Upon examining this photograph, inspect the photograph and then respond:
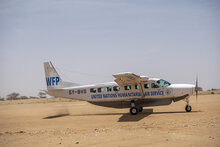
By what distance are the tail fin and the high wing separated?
5.87 m

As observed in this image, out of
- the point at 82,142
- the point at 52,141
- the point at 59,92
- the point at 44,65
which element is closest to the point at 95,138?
the point at 82,142

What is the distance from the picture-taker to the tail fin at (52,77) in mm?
Answer: 19406

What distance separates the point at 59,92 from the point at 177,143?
13.9 m

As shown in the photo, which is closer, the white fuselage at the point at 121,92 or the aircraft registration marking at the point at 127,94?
the white fuselage at the point at 121,92

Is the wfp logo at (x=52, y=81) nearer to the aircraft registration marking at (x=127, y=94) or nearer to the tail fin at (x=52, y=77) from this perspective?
the tail fin at (x=52, y=77)

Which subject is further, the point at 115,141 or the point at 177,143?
the point at 115,141

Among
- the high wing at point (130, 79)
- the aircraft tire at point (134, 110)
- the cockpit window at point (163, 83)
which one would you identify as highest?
the high wing at point (130, 79)

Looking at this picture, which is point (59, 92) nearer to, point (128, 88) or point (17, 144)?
point (128, 88)

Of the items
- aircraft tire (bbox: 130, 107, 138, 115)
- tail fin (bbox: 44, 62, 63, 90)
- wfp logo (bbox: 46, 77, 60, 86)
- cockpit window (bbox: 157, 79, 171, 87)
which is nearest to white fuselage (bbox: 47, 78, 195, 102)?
cockpit window (bbox: 157, 79, 171, 87)

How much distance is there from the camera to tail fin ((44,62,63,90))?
1941cm

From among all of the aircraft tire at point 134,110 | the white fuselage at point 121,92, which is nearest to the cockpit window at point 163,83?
the white fuselage at point 121,92

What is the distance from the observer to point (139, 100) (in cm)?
1706

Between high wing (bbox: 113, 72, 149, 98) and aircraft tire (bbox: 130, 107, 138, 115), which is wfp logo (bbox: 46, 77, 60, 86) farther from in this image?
aircraft tire (bbox: 130, 107, 138, 115)

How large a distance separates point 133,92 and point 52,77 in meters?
7.65
